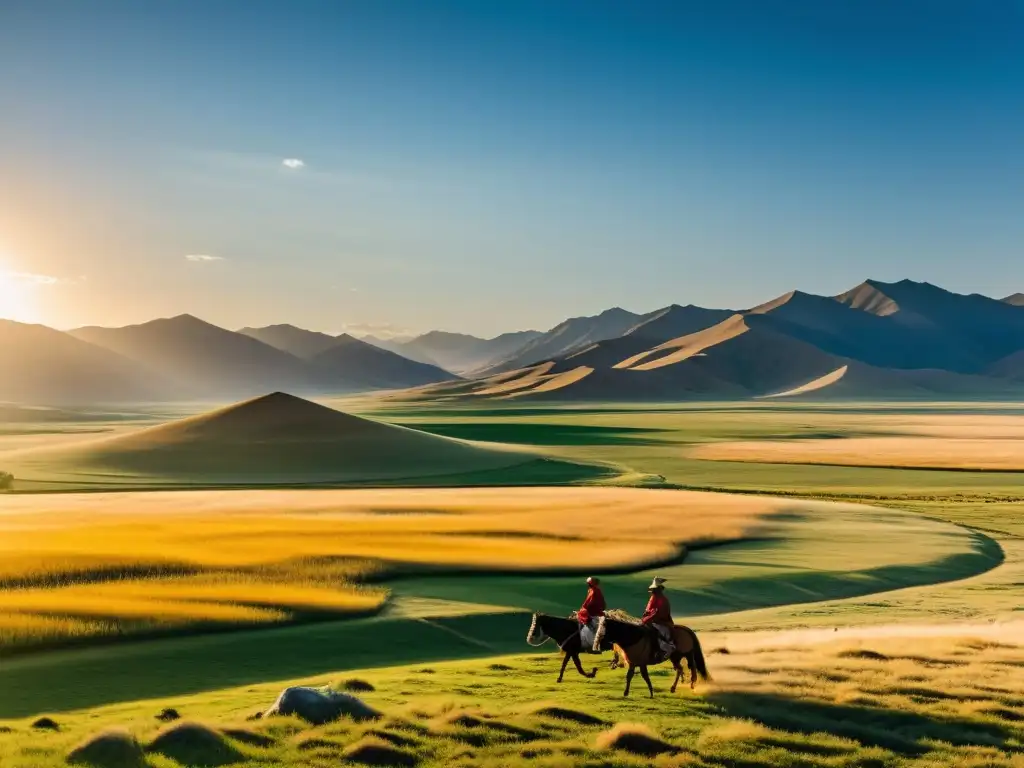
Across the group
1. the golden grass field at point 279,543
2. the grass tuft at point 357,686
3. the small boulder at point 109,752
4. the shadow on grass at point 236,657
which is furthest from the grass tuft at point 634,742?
the golden grass field at point 279,543

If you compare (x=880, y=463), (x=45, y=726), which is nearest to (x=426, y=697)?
(x=45, y=726)

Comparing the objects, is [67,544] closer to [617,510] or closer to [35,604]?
[35,604]

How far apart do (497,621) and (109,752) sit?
17701 mm

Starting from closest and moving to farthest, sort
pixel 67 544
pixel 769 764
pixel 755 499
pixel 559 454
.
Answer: pixel 769 764 → pixel 67 544 → pixel 755 499 → pixel 559 454

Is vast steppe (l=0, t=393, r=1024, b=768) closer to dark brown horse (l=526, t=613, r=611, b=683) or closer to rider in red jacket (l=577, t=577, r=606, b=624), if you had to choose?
dark brown horse (l=526, t=613, r=611, b=683)

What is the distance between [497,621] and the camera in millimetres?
33344

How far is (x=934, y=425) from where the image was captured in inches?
7702

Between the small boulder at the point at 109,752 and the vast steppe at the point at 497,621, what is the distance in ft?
0.15

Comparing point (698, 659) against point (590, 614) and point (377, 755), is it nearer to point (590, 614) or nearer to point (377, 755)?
point (590, 614)

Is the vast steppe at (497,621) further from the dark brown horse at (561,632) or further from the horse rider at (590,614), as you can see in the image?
the horse rider at (590,614)

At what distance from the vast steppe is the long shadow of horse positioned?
2.7 inches

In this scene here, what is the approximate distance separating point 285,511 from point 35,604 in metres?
33.8

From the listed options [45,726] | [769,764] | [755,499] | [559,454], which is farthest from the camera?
[559,454]

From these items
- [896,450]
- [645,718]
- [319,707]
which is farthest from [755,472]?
[319,707]
